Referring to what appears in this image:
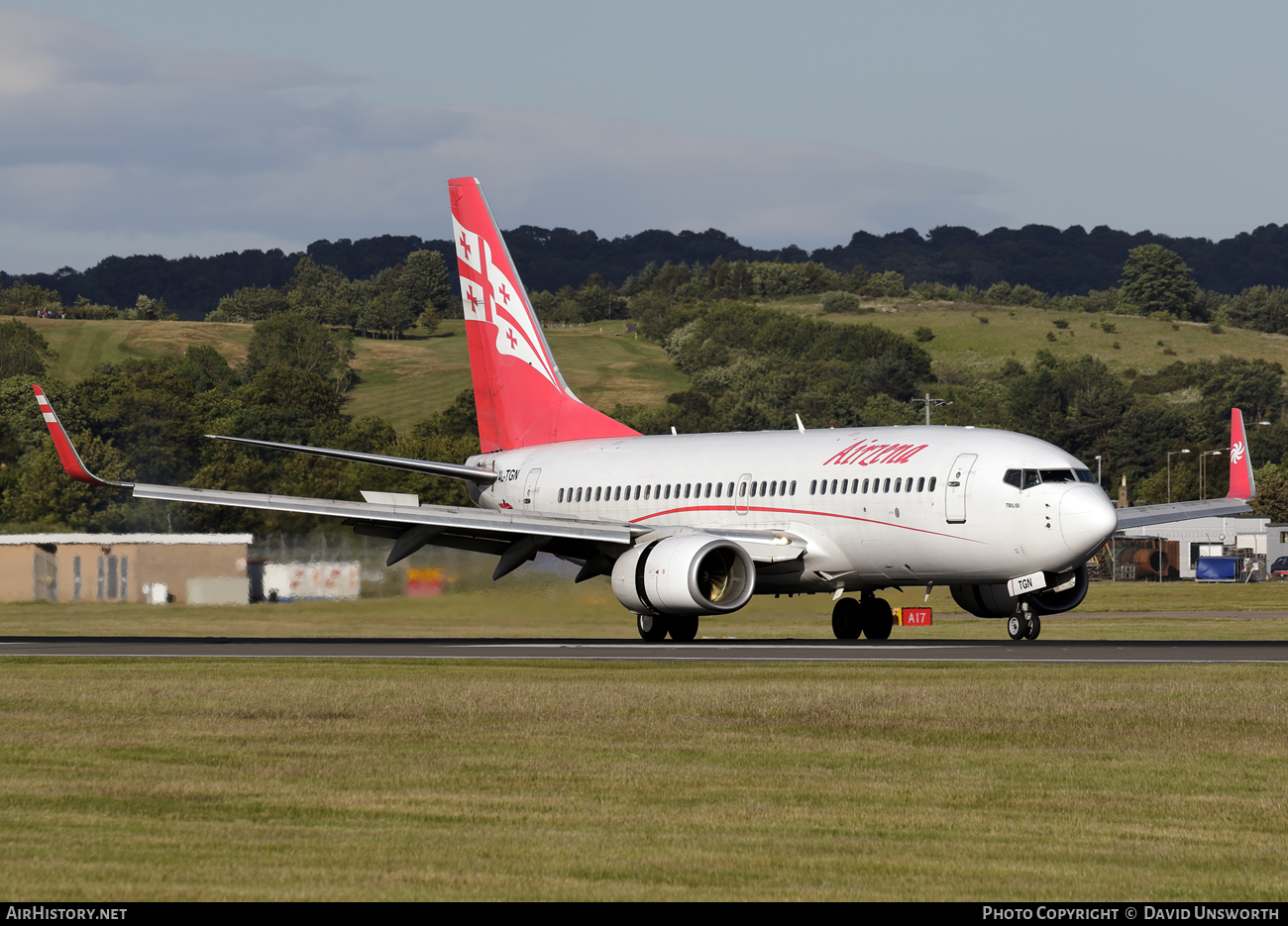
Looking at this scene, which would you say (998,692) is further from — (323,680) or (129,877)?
(129,877)

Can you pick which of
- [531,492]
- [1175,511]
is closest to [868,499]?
[1175,511]

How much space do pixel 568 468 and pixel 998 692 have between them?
22.8 meters

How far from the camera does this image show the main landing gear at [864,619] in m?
39.0

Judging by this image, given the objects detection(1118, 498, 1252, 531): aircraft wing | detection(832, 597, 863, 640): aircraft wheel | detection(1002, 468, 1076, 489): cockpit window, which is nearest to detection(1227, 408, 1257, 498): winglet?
detection(1118, 498, 1252, 531): aircraft wing

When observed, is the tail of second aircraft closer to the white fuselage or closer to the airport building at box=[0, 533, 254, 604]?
the white fuselage

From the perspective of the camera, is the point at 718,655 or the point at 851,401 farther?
the point at 851,401

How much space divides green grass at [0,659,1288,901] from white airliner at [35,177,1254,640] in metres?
9.72

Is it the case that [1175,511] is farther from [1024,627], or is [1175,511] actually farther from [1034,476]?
[1034,476]

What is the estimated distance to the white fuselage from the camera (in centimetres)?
3356

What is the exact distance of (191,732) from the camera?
717 inches

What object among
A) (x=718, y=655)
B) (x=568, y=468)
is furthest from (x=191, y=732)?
(x=568, y=468)

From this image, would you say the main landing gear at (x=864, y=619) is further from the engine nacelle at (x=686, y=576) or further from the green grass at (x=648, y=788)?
the green grass at (x=648, y=788)

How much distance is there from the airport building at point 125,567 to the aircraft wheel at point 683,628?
11.9 metres

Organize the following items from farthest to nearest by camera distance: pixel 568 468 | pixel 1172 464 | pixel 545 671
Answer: pixel 1172 464 < pixel 568 468 < pixel 545 671
